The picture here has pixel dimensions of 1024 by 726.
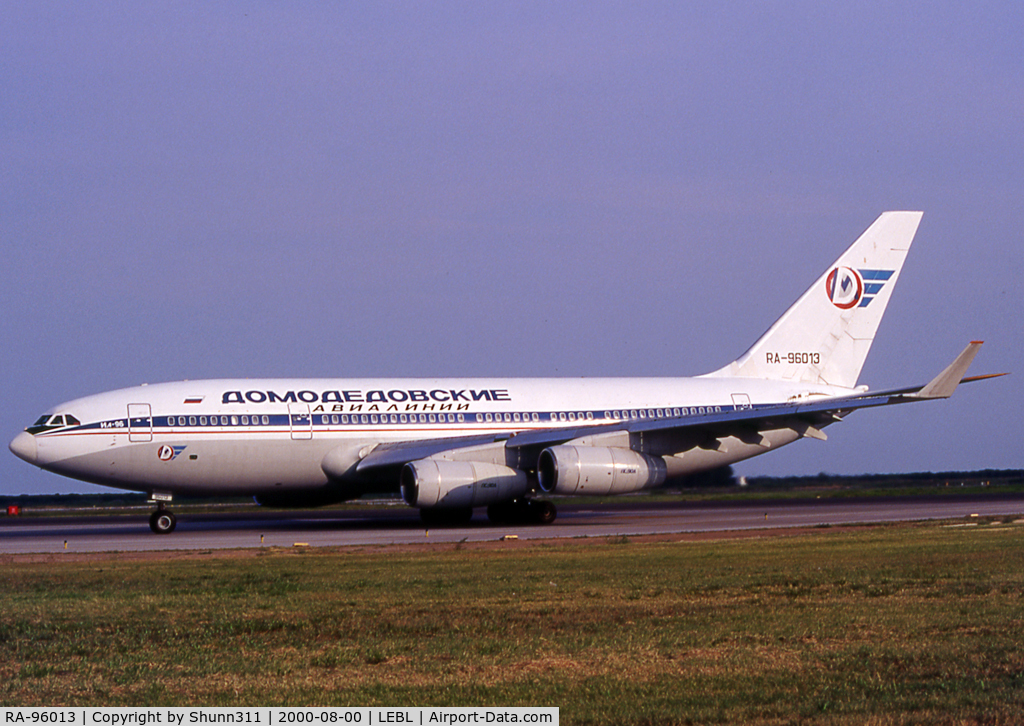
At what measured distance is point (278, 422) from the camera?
3028cm

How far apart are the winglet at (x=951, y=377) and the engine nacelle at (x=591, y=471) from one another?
7365mm

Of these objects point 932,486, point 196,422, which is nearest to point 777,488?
point 932,486

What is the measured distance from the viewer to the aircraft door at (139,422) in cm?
2897

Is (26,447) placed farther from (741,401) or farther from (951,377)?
(951,377)

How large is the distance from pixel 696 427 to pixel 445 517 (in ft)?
23.7

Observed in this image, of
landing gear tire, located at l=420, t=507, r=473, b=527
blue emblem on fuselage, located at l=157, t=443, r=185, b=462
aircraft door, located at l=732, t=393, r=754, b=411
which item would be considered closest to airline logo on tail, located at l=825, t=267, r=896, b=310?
aircraft door, located at l=732, t=393, r=754, b=411

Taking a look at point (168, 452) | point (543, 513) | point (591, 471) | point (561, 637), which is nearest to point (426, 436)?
point (543, 513)

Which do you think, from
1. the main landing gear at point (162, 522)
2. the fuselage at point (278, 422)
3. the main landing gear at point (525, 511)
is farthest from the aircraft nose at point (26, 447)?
the main landing gear at point (525, 511)

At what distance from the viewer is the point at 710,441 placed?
33.6 m

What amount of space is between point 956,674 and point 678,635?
273 centimetres

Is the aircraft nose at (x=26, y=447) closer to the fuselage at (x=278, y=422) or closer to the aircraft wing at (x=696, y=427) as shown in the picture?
the fuselage at (x=278, y=422)

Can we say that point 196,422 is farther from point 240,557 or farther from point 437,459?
point 240,557

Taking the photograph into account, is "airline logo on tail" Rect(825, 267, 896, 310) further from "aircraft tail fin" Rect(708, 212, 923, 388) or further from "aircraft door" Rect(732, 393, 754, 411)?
"aircraft door" Rect(732, 393, 754, 411)

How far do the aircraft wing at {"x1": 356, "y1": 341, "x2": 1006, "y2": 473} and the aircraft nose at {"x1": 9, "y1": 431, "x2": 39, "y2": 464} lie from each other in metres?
7.78
